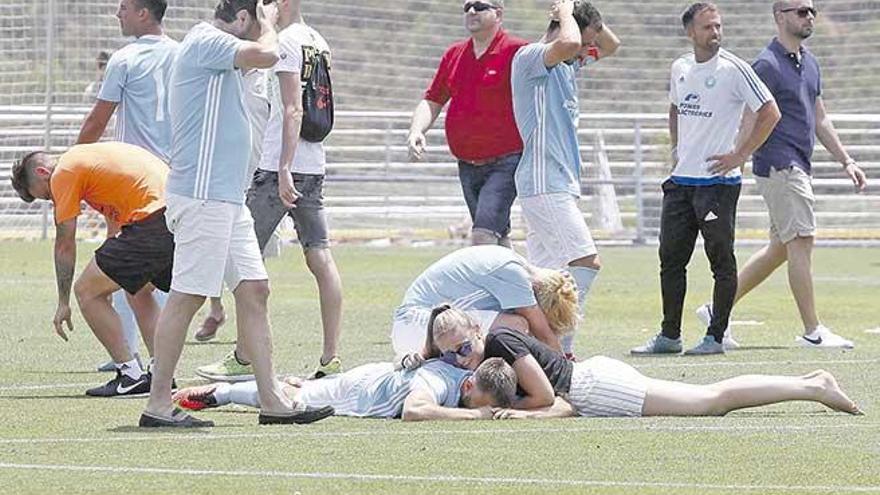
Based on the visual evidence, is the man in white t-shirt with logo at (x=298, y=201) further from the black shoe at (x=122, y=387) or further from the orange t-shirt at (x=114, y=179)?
the orange t-shirt at (x=114, y=179)

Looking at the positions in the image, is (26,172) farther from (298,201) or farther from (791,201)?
(791,201)

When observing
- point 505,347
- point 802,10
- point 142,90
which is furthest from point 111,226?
point 802,10

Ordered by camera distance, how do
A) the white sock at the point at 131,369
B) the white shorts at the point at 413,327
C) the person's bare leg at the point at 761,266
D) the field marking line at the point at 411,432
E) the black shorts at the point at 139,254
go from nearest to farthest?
1. the field marking line at the point at 411,432
2. the white shorts at the point at 413,327
3. the black shorts at the point at 139,254
4. the white sock at the point at 131,369
5. the person's bare leg at the point at 761,266

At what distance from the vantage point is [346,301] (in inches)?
686

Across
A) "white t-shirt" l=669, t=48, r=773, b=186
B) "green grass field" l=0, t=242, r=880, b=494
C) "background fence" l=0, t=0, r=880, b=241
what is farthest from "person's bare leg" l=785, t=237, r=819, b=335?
"background fence" l=0, t=0, r=880, b=241

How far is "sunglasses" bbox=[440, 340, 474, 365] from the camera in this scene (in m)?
9.46

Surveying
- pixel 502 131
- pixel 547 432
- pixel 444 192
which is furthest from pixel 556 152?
pixel 444 192

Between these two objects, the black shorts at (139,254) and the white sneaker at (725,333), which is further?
the white sneaker at (725,333)

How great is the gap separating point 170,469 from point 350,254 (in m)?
16.9

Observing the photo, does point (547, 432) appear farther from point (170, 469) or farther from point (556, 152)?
point (556, 152)

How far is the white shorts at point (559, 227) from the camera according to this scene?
12000 millimetres

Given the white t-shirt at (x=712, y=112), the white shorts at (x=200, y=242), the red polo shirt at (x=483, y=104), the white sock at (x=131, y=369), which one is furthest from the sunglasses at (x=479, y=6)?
the white shorts at (x=200, y=242)

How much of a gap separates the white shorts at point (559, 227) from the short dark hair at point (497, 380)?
9.05 ft

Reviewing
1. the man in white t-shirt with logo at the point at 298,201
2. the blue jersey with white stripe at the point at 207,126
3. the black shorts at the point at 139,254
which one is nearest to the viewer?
Result: the blue jersey with white stripe at the point at 207,126
